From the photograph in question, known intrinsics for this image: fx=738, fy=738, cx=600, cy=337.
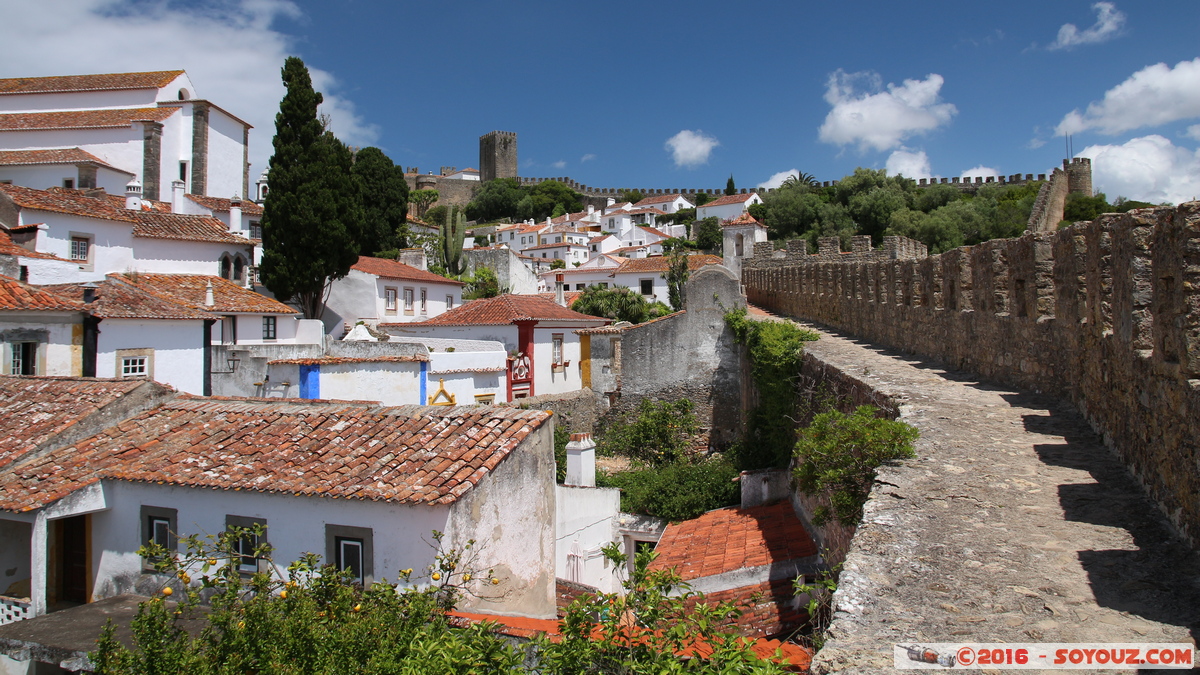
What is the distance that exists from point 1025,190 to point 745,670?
53.2m

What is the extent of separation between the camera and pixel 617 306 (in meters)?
30.1

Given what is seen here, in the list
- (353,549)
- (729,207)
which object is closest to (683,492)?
(353,549)

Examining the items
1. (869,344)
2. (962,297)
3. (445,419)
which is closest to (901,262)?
(869,344)

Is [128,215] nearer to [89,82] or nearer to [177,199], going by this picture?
[177,199]

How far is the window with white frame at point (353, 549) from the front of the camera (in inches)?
262

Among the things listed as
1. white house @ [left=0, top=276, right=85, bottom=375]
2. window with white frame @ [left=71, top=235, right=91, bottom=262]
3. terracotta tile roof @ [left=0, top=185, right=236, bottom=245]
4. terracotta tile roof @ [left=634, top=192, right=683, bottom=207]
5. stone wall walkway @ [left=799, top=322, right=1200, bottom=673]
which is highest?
terracotta tile roof @ [left=634, top=192, right=683, bottom=207]

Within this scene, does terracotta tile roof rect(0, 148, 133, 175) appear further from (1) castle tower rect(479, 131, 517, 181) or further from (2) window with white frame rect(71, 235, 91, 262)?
(1) castle tower rect(479, 131, 517, 181)

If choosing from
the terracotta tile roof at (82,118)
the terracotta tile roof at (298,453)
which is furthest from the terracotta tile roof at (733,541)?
the terracotta tile roof at (82,118)

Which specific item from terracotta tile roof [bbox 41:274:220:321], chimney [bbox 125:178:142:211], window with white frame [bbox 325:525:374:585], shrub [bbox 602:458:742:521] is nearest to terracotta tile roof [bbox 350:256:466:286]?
chimney [bbox 125:178:142:211]

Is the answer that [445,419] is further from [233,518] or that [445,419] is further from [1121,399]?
[1121,399]

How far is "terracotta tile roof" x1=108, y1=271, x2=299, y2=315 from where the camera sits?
18.7 m

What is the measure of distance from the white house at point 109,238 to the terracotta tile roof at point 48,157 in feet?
21.2

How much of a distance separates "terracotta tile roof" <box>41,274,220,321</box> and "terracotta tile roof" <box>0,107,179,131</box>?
23.5 m

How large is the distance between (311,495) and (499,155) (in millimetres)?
91805
